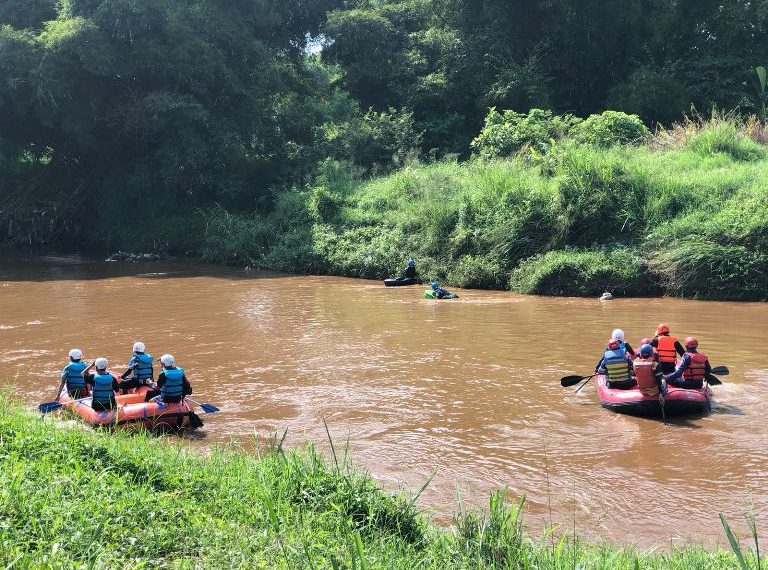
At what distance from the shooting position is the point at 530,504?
7.67 meters

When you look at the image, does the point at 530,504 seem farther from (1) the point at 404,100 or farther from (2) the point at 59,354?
(1) the point at 404,100

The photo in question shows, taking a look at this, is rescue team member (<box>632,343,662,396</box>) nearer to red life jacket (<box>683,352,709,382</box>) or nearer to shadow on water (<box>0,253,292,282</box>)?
red life jacket (<box>683,352,709,382</box>)

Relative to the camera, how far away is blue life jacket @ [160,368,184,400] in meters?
10.2

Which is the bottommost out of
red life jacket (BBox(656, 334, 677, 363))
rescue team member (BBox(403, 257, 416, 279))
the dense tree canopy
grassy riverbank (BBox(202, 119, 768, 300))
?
red life jacket (BBox(656, 334, 677, 363))

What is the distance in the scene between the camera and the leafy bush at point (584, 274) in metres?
20.0

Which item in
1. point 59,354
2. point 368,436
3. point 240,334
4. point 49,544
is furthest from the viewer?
point 240,334

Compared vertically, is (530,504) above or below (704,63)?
below

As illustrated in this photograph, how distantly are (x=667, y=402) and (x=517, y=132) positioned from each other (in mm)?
19415

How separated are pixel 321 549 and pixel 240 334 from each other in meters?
12.4

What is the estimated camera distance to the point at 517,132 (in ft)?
92.5

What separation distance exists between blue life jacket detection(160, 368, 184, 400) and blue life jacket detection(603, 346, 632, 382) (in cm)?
623

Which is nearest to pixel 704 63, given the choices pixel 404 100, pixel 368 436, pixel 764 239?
pixel 404 100

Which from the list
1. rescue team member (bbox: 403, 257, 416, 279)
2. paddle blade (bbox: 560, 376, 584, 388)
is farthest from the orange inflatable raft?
rescue team member (bbox: 403, 257, 416, 279)

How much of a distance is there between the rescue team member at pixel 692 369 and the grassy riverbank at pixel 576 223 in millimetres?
9235
